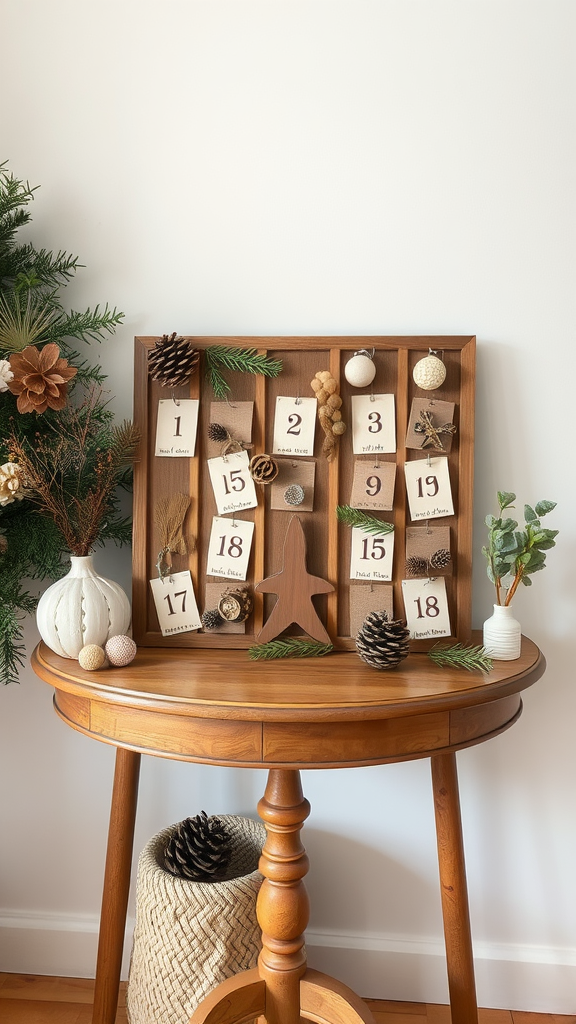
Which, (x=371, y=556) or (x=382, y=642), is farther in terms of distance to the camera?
(x=371, y=556)

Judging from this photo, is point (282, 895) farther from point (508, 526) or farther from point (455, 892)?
point (508, 526)

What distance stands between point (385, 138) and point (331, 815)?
1.32 metres

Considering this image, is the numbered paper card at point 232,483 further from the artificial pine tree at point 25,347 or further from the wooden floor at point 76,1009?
the wooden floor at point 76,1009

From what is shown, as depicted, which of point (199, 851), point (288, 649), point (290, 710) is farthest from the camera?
point (199, 851)

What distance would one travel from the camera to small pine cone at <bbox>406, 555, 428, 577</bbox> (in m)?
1.33

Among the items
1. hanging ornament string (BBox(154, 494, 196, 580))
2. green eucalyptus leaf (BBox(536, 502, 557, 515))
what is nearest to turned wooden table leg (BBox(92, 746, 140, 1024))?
hanging ornament string (BBox(154, 494, 196, 580))

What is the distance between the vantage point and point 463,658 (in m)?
1.21

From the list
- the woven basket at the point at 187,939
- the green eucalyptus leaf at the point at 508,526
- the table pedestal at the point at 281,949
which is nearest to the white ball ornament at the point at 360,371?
the green eucalyptus leaf at the point at 508,526

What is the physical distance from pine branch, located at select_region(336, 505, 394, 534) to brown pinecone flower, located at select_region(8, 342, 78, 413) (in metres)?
0.52

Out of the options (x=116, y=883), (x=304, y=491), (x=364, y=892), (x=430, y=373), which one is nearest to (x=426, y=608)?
(x=304, y=491)

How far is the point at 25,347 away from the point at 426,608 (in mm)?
825

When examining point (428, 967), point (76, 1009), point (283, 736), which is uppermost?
point (283, 736)

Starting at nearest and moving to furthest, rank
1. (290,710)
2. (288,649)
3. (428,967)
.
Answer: (290,710), (288,649), (428,967)

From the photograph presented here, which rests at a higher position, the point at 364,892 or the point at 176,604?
the point at 176,604
